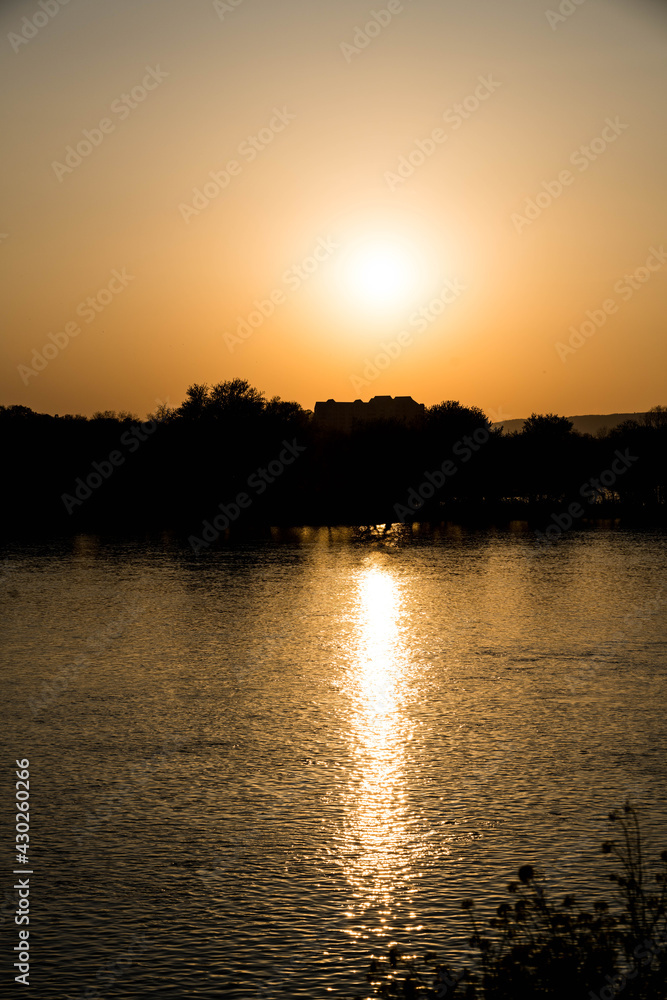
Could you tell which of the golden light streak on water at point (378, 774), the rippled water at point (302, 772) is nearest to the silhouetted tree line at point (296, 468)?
the rippled water at point (302, 772)

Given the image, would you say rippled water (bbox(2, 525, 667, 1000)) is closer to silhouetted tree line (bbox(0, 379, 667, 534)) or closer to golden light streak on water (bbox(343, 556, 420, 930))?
golden light streak on water (bbox(343, 556, 420, 930))

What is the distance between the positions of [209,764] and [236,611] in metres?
20.6

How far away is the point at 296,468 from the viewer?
120 m

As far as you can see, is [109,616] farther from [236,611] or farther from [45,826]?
[45,826]

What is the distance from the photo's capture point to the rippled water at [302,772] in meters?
10.6

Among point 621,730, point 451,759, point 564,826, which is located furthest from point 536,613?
point 564,826

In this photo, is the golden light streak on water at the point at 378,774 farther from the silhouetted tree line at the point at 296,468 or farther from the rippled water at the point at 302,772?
the silhouetted tree line at the point at 296,468

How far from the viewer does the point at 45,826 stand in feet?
45.5

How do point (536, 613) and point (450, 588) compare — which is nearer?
point (536, 613)

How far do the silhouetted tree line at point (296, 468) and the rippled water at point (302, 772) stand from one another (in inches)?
3141

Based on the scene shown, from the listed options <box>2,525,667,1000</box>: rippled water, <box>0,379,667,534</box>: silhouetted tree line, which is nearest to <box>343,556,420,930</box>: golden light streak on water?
<box>2,525,667,1000</box>: rippled water

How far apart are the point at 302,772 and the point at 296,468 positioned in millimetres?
104344

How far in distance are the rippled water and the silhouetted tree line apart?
79776mm

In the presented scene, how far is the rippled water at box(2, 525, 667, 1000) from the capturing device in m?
10.6
